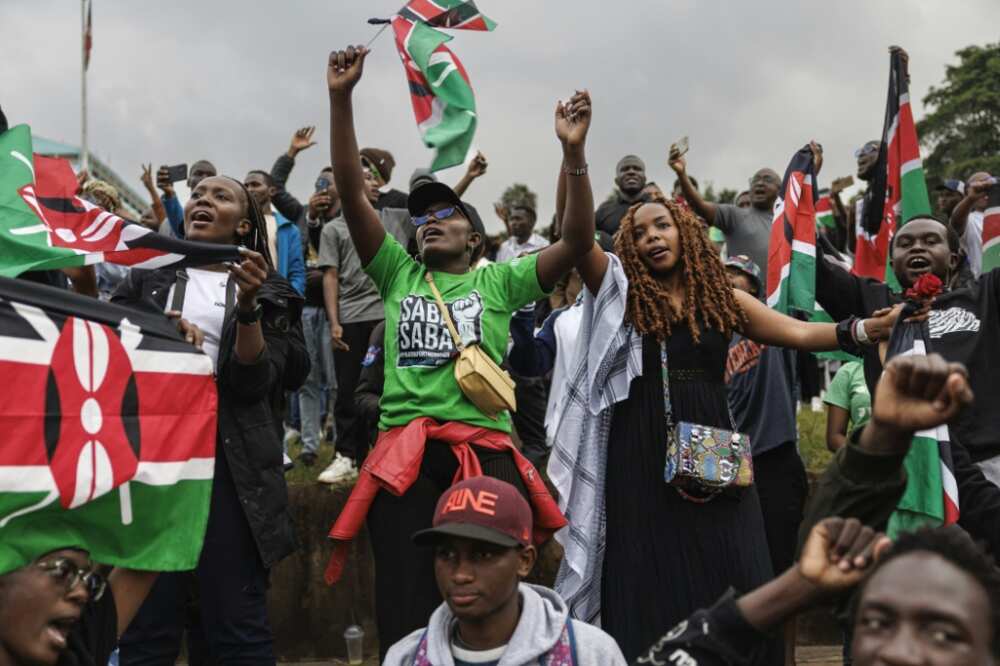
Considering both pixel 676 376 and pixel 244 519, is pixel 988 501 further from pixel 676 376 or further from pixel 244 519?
pixel 244 519

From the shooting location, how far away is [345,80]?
13.3 ft

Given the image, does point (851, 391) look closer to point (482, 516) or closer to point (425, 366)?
point (425, 366)

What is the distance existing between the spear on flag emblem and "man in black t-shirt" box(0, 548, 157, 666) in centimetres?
221

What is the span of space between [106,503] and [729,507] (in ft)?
7.19

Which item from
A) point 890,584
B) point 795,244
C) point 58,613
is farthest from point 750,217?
point 58,613

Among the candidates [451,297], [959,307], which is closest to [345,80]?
[451,297]

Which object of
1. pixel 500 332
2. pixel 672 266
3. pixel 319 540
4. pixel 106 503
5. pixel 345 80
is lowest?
pixel 319 540

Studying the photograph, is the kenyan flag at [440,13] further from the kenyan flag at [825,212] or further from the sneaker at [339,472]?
the kenyan flag at [825,212]

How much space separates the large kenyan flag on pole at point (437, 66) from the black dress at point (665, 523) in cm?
120

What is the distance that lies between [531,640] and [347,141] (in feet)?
6.51

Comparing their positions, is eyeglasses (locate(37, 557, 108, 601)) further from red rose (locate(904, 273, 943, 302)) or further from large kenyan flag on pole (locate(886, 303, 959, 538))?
red rose (locate(904, 273, 943, 302))

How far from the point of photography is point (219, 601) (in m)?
3.96

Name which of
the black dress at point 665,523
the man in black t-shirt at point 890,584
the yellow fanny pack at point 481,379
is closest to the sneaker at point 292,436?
the yellow fanny pack at point 481,379

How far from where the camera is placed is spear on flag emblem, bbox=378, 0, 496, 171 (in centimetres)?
450
